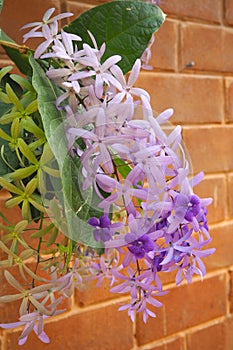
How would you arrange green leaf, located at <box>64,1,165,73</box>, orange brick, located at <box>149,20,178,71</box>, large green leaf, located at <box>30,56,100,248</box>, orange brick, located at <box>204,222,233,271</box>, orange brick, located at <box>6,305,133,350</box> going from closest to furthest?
large green leaf, located at <box>30,56,100,248</box>, green leaf, located at <box>64,1,165,73</box>, orange brick, located at <box>6,305,133,350</box>, orange brick, located at <box>149,20,178,71</box>, orange brick, located at <box>204,222,233,271</box>

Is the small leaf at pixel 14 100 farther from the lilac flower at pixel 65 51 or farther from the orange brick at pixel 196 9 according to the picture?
the orange brick at pixel 196 9

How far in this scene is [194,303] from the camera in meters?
1.09

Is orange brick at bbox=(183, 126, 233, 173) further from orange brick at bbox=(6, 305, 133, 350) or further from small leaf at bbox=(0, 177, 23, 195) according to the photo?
small leaf at bbox=(0, 177, 23, 195)

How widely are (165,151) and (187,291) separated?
680 millimetres

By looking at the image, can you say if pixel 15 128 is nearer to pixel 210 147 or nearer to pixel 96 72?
pixel 96 72

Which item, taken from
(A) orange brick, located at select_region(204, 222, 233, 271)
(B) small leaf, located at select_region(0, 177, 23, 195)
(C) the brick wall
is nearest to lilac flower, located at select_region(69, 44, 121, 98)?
(B) small leaf, located at select_region(0, 177, 23, 195)

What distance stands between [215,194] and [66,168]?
705 millimetres

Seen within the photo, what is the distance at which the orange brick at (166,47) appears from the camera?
100cm

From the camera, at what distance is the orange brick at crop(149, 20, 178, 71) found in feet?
3.28

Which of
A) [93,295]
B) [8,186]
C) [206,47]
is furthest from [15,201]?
[206,47]

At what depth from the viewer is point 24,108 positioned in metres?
0.49

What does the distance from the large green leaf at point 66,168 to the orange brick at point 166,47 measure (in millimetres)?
544

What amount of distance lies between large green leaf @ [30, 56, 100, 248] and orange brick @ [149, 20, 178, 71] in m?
0.54

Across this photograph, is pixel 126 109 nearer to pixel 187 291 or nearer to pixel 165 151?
pixel 165 151
